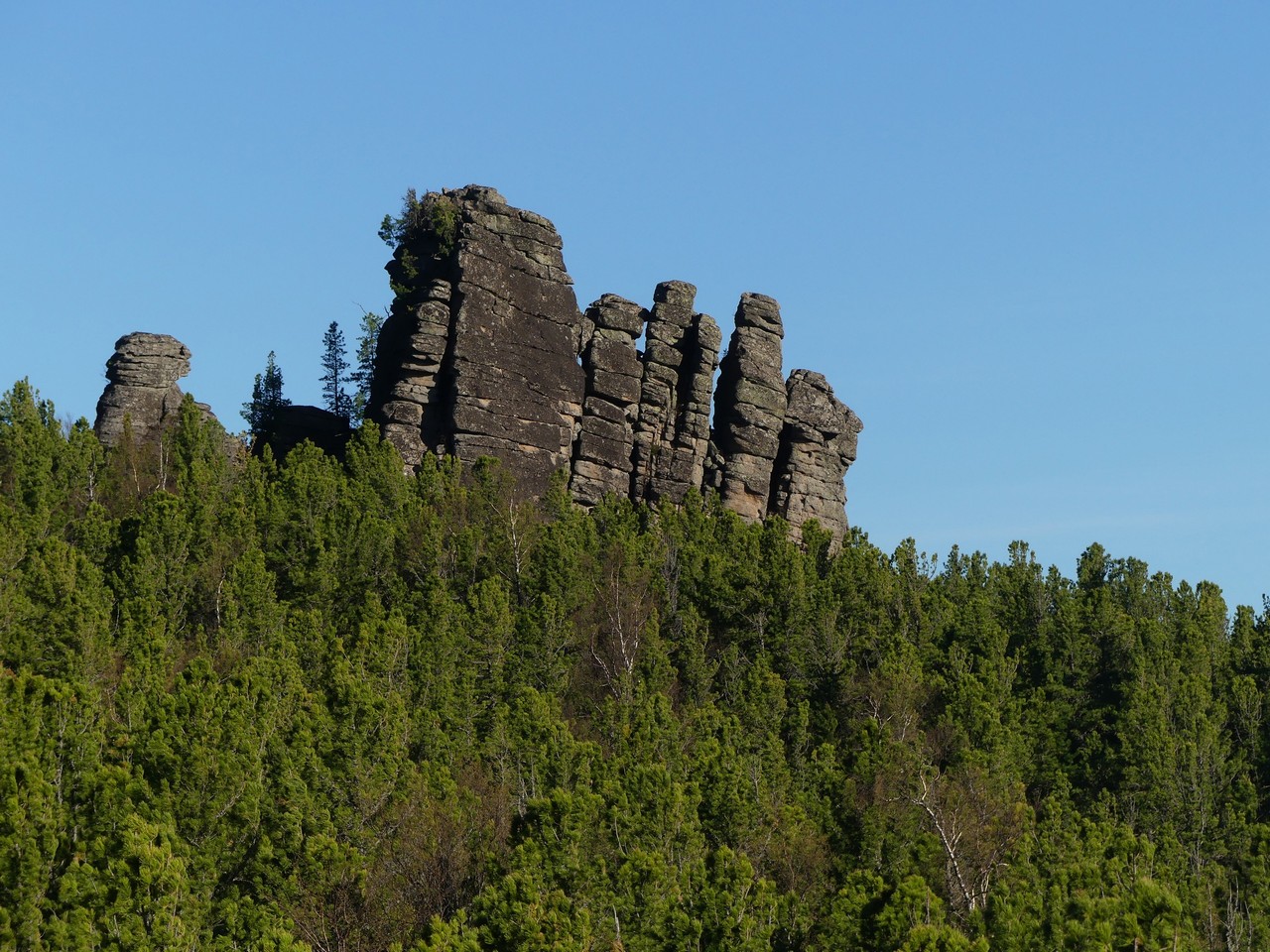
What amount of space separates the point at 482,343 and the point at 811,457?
76.5ft

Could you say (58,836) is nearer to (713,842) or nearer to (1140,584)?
(713,842)

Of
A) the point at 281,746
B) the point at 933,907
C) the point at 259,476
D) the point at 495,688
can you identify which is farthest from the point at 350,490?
the point at 933,907

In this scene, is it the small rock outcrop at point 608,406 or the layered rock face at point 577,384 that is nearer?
the layered rock face at point 577,384

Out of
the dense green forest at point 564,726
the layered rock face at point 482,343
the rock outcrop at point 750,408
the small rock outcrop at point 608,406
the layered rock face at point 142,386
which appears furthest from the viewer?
the rock outcrop at point 750,408

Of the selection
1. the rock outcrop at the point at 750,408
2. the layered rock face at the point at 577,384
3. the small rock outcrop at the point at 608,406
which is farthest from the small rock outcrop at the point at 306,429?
the rock outcrop at the point at 750,408

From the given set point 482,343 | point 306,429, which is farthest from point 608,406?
point 306,429

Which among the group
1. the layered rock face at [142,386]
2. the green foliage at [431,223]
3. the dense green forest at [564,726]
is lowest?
the dense green forest at [564,726]

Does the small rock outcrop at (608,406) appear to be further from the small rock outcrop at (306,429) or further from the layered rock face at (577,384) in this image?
the small rock outcrop at (306,429)

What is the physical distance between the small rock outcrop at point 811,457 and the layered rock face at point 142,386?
116ft

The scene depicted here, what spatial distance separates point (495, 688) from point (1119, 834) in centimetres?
2494

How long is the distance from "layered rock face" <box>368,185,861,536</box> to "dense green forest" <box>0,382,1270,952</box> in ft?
14.6

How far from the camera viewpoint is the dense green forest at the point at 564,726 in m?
45.8

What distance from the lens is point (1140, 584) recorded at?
98438 millimetres

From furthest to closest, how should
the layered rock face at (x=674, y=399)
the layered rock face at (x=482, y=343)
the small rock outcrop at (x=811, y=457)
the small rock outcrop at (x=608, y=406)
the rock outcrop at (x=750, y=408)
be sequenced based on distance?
the small rock outcrop at (x=811, y=457) < the rock outcrop at (x=750, y=408) < the layered rock face at (x=674, y=399) < the small rock outcrop at (x=608, y=406) < the layered rock face at (x=482, y=343)
